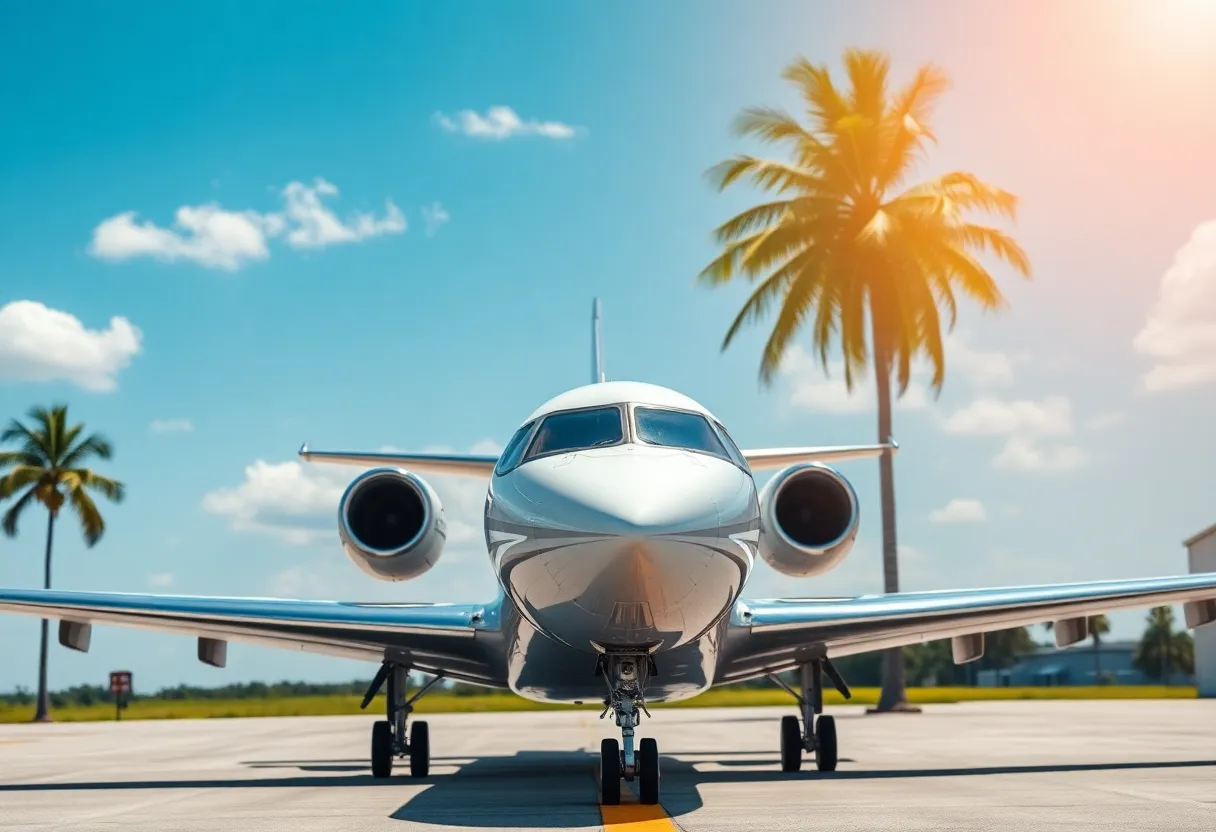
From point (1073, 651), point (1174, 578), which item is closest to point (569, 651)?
point (1174, 578)

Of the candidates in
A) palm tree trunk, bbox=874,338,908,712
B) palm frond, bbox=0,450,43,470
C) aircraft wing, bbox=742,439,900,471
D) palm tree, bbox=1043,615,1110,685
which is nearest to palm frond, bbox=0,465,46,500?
palm frond, bbox=0,450,43,470

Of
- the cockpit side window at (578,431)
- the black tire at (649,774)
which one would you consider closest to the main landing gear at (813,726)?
the black tire at (649,774)

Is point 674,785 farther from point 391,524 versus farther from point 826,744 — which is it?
point 391,524

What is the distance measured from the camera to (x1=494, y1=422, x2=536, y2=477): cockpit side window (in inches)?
382

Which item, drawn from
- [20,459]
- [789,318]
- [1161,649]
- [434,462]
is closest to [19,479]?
[20,459]

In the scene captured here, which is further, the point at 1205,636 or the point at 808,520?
the point at 1205,636

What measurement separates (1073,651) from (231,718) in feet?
358

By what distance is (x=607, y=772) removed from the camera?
9.24 meters

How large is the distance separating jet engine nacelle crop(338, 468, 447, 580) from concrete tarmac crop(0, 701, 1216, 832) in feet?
7.47

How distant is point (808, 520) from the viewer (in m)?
12.6

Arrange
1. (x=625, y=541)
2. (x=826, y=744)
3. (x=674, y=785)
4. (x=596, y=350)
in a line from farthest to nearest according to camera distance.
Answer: (x=596, y=350), (x=826, y=744), (x=674, y=785), (x=625, y=541)

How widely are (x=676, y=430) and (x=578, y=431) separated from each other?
776 millimetres

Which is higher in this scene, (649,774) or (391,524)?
(391,524)

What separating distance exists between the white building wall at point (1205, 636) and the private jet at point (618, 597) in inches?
1600
